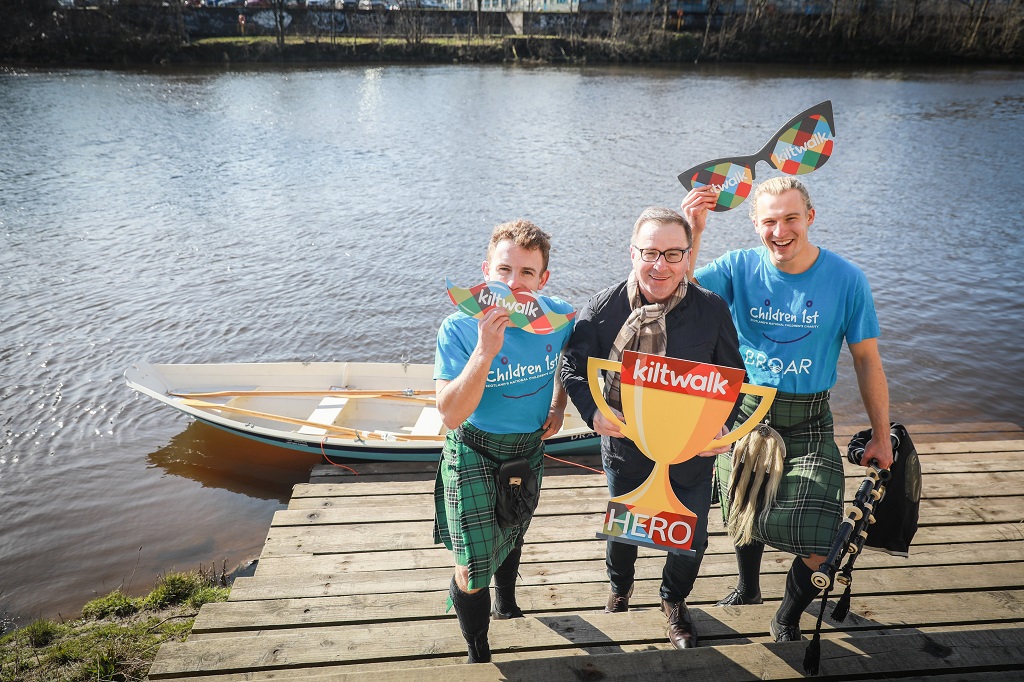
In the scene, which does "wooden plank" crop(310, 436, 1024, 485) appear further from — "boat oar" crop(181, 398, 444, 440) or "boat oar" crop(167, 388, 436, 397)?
"boat oar" crop(167, 388, 436, 397)

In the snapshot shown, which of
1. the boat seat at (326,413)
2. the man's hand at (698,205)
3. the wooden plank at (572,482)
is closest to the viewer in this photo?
the man's hand at (698,205)

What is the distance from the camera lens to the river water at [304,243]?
809cm

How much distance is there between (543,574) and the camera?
4.08m

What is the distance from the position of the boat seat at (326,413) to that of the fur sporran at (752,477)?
17.4ft

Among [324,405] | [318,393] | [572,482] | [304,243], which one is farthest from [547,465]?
[304,243]

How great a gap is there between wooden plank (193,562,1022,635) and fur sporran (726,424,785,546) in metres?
0.78

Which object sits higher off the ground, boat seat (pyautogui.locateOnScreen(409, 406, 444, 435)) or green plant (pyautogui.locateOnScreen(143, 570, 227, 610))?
boat seat (pyautogui.locateOnScreen(409, 406, 444, 435))

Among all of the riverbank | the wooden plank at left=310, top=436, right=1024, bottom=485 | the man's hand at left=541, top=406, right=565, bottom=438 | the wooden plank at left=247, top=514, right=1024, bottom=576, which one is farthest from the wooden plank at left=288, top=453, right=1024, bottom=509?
the riverbank

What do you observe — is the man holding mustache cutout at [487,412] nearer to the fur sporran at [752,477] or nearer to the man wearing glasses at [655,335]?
the man wearing glasses at [655,335]

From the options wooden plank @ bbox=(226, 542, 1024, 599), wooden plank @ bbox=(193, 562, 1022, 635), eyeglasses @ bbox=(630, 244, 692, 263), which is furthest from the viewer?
wooden plank @ bbox=(226, 542, 1024, 599)

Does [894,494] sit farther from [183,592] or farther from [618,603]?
[183,592]

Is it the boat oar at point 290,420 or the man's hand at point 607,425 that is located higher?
the man's hand at point 607,425

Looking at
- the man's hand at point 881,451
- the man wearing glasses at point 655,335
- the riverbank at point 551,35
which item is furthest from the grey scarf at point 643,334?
the riverbank at point 551,35

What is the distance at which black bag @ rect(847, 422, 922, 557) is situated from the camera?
3.18 meters
